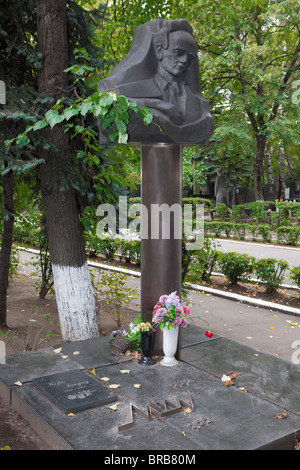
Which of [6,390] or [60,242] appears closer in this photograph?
[6,390]

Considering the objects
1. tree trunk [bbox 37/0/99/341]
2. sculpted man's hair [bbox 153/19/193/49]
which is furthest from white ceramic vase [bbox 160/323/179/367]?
sculpted man's hair [bbox 153/19/193/49]

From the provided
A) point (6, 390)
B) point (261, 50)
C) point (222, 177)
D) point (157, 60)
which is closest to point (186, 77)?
point (157, 60)

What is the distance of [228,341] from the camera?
565cm

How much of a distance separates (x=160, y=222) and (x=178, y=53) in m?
1.82

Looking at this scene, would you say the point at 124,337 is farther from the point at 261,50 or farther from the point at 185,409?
the point at 261,50

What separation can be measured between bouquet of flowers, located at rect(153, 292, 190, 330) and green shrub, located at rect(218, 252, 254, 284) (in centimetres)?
510

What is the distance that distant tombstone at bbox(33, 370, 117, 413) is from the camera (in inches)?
152

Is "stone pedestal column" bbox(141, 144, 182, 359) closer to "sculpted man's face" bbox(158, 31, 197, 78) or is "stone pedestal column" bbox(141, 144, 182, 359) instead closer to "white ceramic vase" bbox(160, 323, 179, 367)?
"white ceramic vase" bbox(160, 323, 179, 367)

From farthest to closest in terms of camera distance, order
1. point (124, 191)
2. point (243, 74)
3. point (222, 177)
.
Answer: point (222, 177) < point (243, 74) < point (124, 191)

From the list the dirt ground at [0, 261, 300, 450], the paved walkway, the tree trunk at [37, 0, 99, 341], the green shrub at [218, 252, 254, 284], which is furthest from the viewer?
the green shrub at [218, 252, 254, 284]

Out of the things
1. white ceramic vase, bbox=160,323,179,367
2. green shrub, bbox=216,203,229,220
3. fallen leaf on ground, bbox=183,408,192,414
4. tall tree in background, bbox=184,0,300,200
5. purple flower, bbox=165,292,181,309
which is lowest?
fallen leaf on ground, bbox=183,408,192,414
